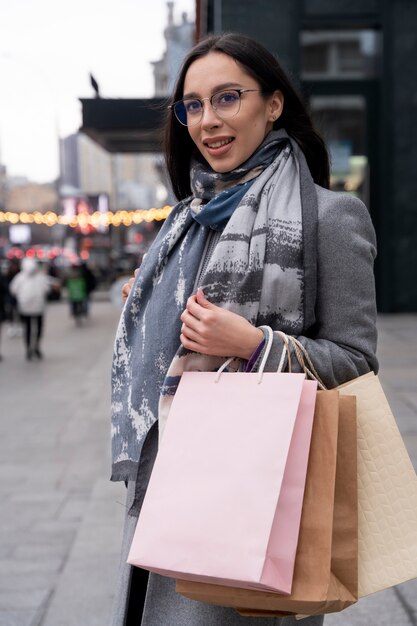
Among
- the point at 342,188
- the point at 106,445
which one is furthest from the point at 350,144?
the point at 106,445

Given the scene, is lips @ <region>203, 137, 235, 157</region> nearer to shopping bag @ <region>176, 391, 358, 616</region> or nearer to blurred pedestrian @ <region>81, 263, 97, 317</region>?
shopping bag @ <region>176, 391, 358, 616</region>

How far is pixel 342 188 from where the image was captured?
1555 cm

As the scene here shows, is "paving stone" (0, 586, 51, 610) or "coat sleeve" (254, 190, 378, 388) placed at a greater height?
"coat sleeve" (254, 190, 378, 388)

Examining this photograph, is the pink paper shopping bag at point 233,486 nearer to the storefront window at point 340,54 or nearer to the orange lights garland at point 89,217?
the storefront window at point 340,54

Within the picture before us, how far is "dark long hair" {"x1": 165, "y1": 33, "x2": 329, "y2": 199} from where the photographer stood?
6.12 ft

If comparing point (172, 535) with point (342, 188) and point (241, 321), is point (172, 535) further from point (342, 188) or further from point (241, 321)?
point (342, 188)

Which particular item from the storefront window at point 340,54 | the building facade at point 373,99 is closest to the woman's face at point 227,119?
the building facade at point 373,99

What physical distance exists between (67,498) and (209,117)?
4.07 meters

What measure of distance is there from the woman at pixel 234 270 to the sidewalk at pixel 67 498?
1.85 meters

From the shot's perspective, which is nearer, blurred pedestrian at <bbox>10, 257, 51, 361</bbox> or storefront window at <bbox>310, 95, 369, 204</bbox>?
blurred pedestrian at <bbox>10, 257, 51, 361</bbox>

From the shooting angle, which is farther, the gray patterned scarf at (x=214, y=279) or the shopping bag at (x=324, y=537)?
the gray patterned scarf at (x=214, y=279)

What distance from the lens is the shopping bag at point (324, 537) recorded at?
147cm

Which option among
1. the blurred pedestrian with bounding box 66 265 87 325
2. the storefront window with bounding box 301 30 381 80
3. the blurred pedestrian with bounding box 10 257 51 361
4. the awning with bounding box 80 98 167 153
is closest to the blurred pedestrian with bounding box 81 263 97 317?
the blurred pedestrian with bounding box 66 265 87 325

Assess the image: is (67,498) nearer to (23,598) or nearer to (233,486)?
(23,598)
